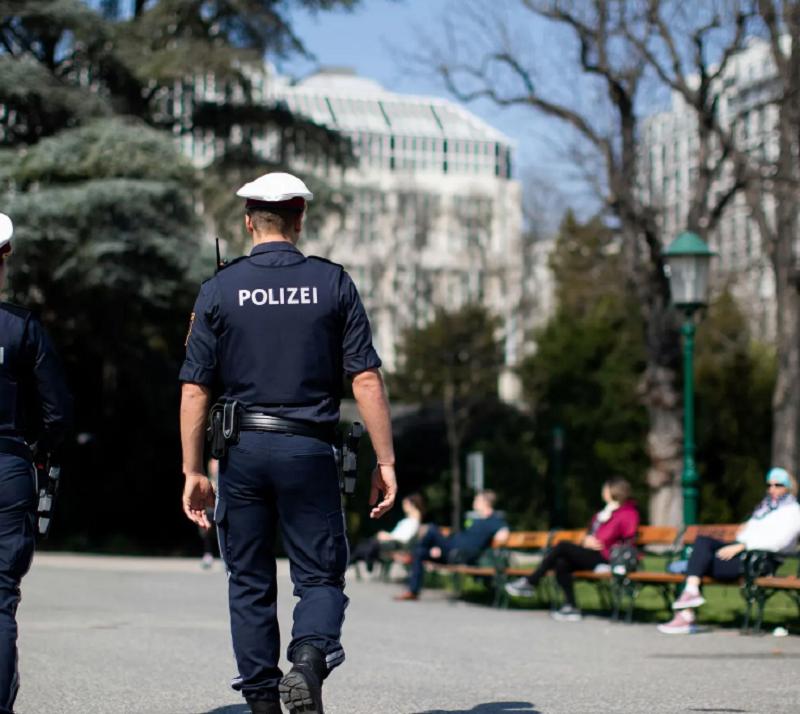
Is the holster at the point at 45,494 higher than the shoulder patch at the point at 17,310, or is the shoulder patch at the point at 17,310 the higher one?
the shoulder patch at the point at 17,310

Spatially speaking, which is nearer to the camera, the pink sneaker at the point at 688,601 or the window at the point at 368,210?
the pink sneaker at the point at 688,601

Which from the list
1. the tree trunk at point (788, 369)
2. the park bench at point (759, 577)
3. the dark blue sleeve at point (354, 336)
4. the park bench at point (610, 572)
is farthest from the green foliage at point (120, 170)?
the dark blue sleeve at point (354, 336)

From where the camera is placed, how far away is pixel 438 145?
116 m

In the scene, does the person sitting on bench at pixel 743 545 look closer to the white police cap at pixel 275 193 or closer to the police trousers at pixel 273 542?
the police trousers at pixel 273 542

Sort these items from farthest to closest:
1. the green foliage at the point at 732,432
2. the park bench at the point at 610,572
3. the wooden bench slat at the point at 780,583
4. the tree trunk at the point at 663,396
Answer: the green foliage at the point at 732,432, the tree trunk at the point at 663,396, the park bench at the point at 610,572, the wooden bench slat at the point at 780,583

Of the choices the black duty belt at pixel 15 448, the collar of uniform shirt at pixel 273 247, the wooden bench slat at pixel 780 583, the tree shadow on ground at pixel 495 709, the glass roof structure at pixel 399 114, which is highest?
the glass roof structure at pixel 399 114

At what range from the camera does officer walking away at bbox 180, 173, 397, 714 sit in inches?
194

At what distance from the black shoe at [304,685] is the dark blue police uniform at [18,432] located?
3.02ft

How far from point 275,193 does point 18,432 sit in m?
1.23

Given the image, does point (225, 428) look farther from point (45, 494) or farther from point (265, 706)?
point (265, 706)

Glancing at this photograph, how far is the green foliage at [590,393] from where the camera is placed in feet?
132

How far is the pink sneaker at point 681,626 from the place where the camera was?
10.9m

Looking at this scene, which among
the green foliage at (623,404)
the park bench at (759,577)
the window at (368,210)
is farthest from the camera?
the green foliage at (623,404)

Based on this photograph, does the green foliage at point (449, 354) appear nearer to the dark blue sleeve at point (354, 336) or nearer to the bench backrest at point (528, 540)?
the bench backrest at point (528, 540)
